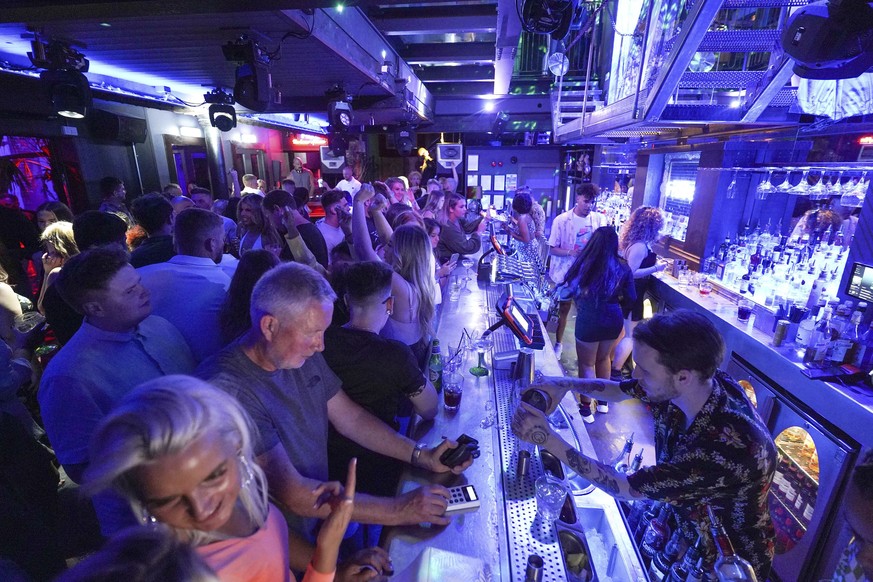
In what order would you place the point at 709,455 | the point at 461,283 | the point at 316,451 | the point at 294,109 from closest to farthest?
the point at 709,455, the point at 316,451, the point at 461,283, the point at 294,109

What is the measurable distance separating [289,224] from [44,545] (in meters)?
2.53

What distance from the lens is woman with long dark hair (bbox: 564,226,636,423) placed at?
3566mm

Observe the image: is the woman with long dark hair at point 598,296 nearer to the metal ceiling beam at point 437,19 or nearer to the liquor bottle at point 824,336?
the liquor bottle at point 824,336

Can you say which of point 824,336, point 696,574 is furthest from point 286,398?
point 824,336

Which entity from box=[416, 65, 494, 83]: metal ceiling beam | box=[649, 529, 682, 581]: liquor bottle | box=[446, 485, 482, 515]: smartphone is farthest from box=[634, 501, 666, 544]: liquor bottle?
box=[416, 65, 494, 83]: metal ceiling beam

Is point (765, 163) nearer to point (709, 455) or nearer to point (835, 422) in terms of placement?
point (835, 422)

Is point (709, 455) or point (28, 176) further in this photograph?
point (28, 176)

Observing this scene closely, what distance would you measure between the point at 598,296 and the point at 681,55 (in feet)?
6.15

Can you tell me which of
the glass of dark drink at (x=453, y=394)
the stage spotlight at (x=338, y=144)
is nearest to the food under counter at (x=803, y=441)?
the glass of dark drink at (x=453, y=394)

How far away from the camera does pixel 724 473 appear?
54.4 inches

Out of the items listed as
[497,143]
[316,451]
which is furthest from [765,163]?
[497,143]

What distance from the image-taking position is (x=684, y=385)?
58.9 inches

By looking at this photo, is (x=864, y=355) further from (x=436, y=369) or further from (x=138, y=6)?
(x=138, y=6)

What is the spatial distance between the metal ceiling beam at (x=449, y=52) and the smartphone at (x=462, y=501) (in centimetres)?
708
